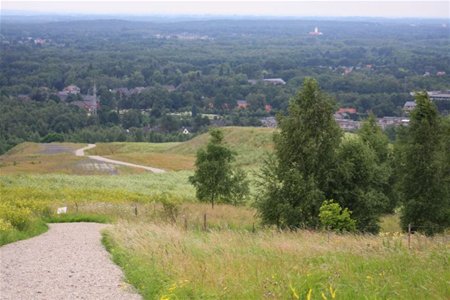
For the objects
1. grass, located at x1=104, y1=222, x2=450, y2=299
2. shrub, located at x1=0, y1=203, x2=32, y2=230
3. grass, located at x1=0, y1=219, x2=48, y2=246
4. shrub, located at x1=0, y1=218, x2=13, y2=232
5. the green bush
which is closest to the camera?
grass, located at x1=104, y1=222, x2=450, y2=299

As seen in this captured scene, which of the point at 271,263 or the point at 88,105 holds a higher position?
the point at 271,263

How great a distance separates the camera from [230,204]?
1223 inches

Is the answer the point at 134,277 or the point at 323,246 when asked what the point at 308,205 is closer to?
the point at 323,246

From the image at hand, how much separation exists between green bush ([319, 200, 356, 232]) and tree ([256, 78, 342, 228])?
1.05m

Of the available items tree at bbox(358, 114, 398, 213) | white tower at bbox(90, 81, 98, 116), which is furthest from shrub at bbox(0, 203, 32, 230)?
white tower at bbox(90, 81, 98, 116)

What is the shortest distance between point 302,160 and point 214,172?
953cm

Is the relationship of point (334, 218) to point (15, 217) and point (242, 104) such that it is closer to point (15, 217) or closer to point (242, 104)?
point (15, 217)

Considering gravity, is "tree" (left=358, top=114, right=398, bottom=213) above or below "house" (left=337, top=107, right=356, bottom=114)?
above

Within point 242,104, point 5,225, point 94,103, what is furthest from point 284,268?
point 94,103

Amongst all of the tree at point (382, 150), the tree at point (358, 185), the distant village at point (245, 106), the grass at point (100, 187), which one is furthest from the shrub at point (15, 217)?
the distant village at point (245, 106)

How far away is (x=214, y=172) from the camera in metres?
29.9

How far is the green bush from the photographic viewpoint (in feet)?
60.5

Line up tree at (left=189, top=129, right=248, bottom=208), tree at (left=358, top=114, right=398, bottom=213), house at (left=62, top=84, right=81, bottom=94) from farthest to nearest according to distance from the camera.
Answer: house at (left=62, top=84, right=81, bottom=94) < tree at (left=358, top=114, right=398, bottom=213) < tree at (left=189, top=129, right=248, bottom=208)

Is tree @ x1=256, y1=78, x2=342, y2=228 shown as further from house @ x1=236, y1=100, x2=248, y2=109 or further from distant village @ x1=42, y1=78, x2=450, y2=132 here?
house @ x1=236, y1=100, x2=248, y2=109
